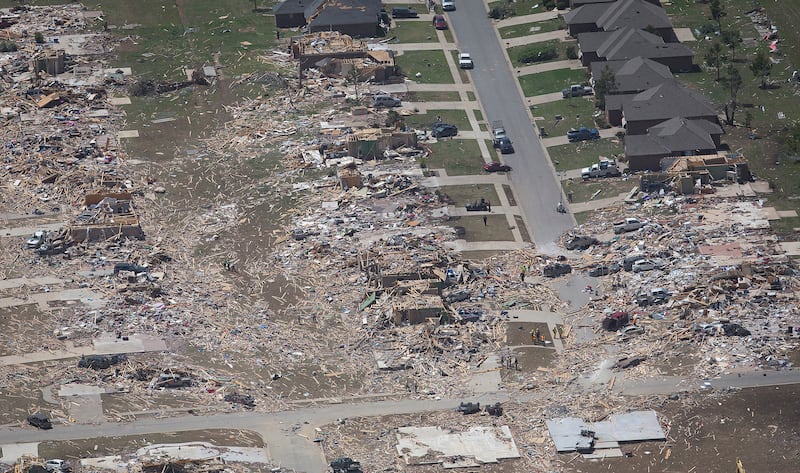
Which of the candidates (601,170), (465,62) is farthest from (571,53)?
(601,170)

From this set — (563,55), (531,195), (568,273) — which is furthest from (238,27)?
(568,273)

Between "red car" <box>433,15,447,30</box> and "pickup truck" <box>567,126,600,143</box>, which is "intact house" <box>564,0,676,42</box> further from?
"pickup truck" <box>567,126,600,143</box>

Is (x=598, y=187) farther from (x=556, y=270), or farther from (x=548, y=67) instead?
(x=548, y=67)

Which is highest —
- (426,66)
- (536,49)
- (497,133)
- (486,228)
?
(536,49)

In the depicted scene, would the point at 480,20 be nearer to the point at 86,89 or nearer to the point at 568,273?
the point at 86,89

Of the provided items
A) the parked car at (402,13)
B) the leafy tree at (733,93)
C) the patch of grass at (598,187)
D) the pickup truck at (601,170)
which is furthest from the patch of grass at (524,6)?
the patch of grass at (598,187)

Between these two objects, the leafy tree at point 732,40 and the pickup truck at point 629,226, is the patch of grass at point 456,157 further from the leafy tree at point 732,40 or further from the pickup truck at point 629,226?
the leafy tree at point 732,40

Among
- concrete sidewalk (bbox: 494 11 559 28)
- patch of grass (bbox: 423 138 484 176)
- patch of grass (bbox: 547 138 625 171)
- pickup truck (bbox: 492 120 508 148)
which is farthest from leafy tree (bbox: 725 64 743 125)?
concrete sidewalk (bbox: 494 11 559 28)

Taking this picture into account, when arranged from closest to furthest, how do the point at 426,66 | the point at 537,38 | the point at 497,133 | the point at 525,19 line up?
1. the point at 497,133
2. the point at 426,66
3. the point at 537,38
4. the point at 525,19
